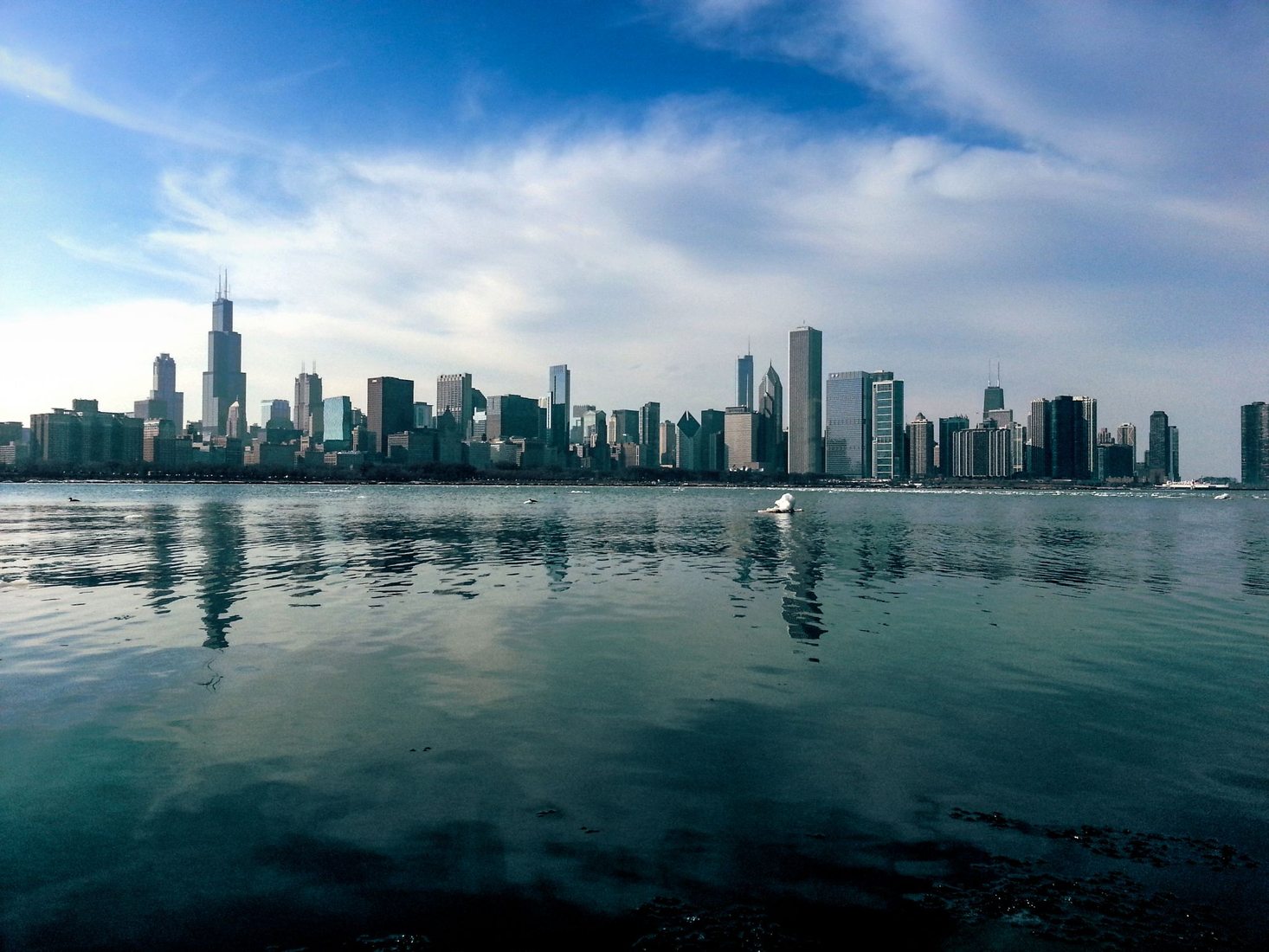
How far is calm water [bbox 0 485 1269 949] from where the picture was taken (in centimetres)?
1020

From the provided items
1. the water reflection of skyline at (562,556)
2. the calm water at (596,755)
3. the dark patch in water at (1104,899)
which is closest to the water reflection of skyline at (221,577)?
the water reflection of skyline at (562,556)

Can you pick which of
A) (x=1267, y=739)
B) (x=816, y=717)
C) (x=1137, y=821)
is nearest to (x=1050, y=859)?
(x=1137, y=821)

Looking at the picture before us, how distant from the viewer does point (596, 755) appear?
15156 mm

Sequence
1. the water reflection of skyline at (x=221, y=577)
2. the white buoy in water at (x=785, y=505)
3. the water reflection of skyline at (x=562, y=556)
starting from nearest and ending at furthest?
the water reflection of skyline at (x=221, y=577) → the water reflection of skyline at (x=562, y=556) → the white buoy in water at (x=785, y=505)

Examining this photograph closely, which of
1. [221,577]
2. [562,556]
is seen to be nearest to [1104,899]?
[221,577]

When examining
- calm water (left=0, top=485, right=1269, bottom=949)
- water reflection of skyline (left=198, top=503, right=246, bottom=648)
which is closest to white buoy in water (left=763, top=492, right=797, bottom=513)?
water reflection of skyline (left=198, top=503, right=246, bottom=648)

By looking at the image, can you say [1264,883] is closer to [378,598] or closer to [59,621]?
[378,598]

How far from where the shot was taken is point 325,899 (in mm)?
9844

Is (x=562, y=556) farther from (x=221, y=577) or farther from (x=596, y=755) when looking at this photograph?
(x=596, y=755)

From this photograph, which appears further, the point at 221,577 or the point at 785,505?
the point at 785,505

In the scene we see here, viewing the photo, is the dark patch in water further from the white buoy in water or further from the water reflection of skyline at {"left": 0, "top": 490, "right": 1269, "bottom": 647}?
the white buoy in water

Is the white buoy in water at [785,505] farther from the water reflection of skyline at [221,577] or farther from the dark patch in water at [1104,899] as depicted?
the dark patch in water at [1104,899]

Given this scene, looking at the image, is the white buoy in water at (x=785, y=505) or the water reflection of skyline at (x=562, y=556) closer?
the water reflection of skyline at (x=562, y=556)

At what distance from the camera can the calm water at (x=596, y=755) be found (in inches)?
402
